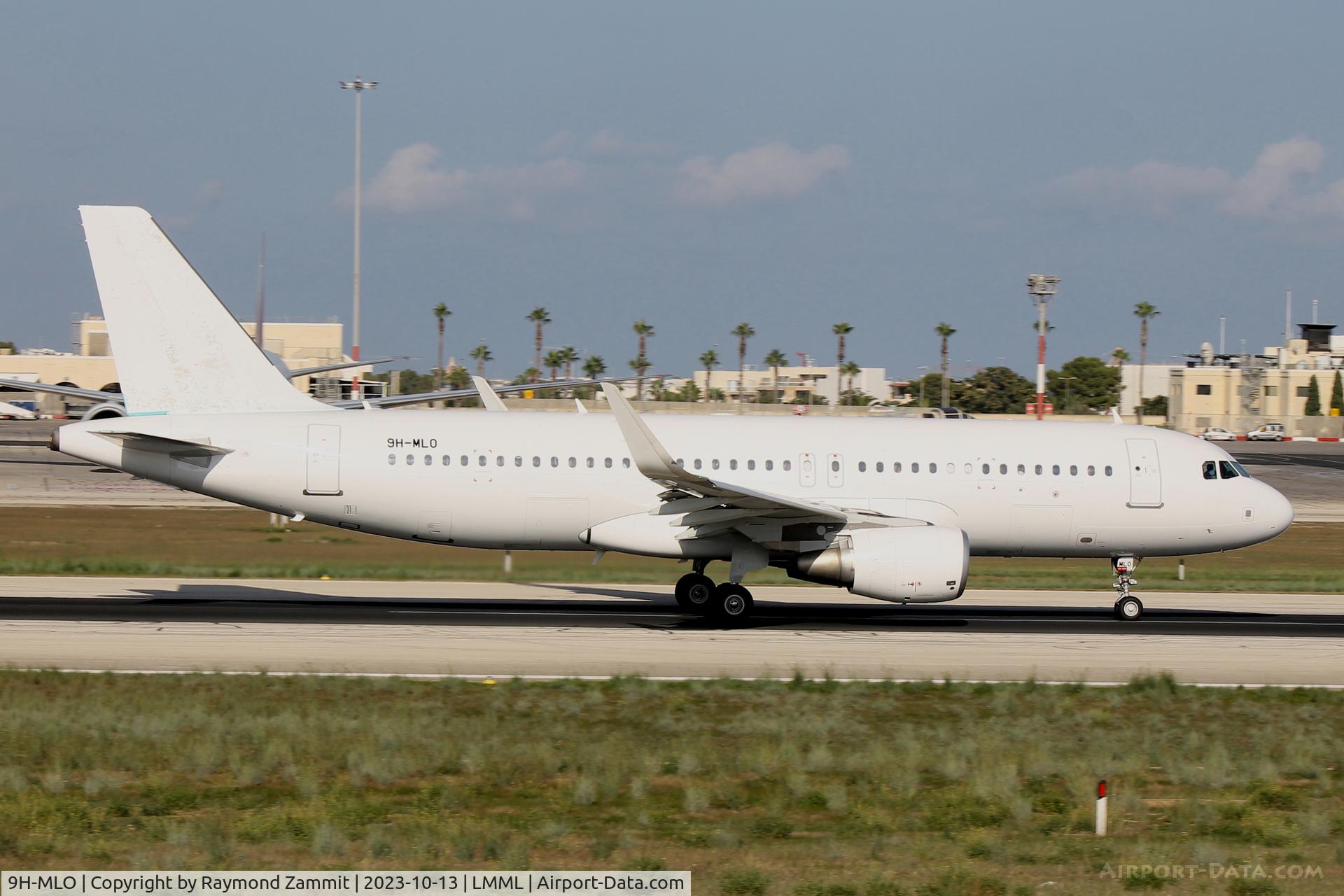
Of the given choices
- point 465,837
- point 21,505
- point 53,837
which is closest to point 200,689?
point 53,837

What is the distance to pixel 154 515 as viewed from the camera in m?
43.5

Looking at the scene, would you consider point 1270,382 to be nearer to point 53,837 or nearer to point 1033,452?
point 1033,452

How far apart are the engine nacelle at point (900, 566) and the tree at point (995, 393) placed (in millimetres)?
129317

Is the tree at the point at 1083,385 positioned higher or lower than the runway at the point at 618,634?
higher

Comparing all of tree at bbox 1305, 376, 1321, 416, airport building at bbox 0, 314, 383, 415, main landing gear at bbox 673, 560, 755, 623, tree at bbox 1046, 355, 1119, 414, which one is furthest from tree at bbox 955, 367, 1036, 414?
main landing gear at bbox 673, 560, 755, 623

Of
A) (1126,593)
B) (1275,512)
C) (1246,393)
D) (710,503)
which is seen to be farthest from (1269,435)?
(710,503)

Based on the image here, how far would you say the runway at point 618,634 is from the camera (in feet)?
59.9

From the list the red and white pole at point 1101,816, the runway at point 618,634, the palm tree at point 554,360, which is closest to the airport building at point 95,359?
the palm tree at point 554,360

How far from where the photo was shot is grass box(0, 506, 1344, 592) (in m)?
30.3

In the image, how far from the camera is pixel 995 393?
153 m

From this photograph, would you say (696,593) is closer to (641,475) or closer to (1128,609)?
(641,475)

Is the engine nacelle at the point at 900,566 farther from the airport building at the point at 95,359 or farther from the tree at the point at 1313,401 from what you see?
the tree at the point at 1313,401

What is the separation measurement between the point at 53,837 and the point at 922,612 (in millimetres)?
18772

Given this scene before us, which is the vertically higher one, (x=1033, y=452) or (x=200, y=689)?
(x=1033, y=452)
